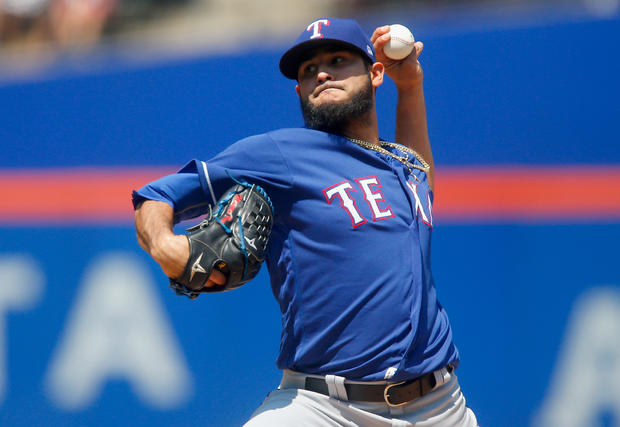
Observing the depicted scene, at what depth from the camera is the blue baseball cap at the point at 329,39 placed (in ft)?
7.82

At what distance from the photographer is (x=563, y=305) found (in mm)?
3381

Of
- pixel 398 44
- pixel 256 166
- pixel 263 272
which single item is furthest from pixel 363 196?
pixel 263 272

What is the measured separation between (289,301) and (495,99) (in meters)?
1.82

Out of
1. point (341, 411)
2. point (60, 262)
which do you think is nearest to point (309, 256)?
point (341, 411)

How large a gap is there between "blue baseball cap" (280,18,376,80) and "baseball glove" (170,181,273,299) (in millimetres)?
570

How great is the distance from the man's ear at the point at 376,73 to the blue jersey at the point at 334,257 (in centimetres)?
34

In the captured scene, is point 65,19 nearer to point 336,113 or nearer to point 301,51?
point 301,51

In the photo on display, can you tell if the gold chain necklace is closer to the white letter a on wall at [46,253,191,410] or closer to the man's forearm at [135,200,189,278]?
the man's forearm at [135,200,189,278]

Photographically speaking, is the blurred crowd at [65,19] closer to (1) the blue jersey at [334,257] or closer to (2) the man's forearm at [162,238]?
(1) the blue jersey at [334,257]

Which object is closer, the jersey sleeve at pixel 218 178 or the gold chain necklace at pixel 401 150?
the jersey sleeve at pixel 218 178

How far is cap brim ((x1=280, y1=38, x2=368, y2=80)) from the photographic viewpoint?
2.40m

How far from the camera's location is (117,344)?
436cm

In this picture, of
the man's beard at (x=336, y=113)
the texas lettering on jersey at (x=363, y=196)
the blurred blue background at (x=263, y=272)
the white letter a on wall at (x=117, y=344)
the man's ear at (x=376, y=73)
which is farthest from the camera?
the white letter a on wall at (x=117, y=344)

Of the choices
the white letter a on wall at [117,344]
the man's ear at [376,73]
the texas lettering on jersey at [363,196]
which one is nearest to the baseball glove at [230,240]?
the texas lettering on jersey at [363,196]
